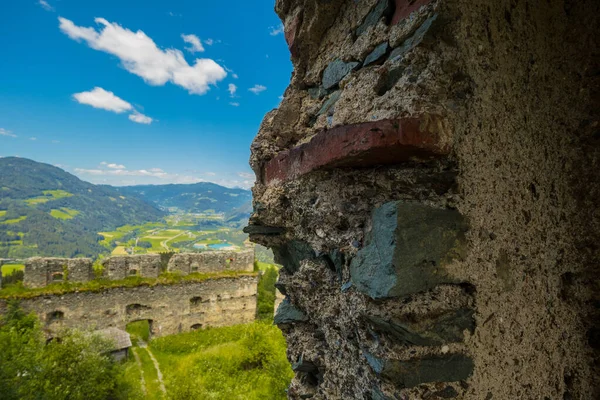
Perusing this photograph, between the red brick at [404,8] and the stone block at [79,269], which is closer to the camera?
the red brick at [404,8]

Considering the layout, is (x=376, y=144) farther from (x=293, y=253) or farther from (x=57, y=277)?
(x=57, y=277)

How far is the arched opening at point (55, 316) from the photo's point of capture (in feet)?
48.1

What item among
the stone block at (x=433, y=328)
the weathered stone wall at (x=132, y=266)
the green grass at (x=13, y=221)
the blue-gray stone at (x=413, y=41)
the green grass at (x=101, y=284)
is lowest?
the green grass at (x=13, y=221)

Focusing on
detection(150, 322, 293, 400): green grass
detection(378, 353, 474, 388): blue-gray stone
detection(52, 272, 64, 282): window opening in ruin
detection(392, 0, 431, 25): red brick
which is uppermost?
detection(392, 0, 431, 25): red brick

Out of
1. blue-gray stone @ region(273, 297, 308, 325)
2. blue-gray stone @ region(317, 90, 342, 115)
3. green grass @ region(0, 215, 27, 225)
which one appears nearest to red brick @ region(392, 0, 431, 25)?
blue-gray stone @ region(317, 90, 342, 115)

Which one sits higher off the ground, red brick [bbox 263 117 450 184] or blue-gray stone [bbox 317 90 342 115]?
blue-gray stone [bbox 317 90 342 115]

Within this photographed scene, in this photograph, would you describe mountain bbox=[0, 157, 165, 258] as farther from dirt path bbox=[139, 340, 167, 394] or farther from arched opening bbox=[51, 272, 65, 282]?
arched opening bbox=[51, 272, 65, 282]

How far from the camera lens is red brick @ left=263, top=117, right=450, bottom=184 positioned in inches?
49.0

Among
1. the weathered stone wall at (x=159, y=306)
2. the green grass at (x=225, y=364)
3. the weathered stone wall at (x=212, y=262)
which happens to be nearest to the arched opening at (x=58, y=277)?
the weathered stone wall at (x=159, y=306)

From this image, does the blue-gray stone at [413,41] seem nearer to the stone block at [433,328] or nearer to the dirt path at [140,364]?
the stone block at [433,328]

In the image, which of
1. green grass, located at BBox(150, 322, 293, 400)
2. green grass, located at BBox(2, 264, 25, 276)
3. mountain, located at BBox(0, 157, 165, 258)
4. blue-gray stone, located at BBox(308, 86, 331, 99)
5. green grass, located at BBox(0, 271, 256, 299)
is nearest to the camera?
blue-gray stone, located at BBox(308, 86, 331, 99)

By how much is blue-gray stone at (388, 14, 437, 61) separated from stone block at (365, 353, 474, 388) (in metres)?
1.24

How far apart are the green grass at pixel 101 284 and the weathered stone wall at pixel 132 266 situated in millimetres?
262

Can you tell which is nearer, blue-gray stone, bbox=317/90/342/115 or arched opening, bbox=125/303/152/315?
blue-gray stone, bbox=317/90/342/115
